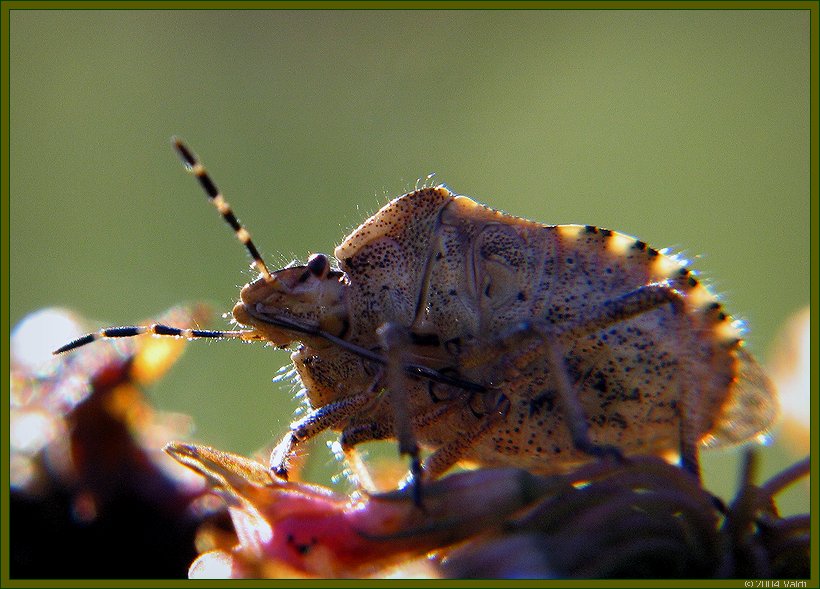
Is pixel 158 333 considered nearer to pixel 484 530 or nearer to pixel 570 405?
pixel 570 405

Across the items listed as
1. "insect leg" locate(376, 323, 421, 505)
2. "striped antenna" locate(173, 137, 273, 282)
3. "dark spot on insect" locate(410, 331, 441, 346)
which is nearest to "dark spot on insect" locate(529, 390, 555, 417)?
"dark spot on insect" locate(410, 331, 441, 346)

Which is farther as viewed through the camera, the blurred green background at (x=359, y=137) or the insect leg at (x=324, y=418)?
the blurred green background at (x=359, y=137)

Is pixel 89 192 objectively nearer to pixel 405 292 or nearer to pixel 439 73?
pixel 439 73

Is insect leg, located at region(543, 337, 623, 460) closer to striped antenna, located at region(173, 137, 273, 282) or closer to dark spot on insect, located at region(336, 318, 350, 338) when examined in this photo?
dark spot on insect, located at region(336, 318, 350, 338)

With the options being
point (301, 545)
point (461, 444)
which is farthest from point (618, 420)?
point (301, 545)

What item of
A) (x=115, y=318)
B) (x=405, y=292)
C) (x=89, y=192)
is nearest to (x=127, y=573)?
(x=405, y=292)

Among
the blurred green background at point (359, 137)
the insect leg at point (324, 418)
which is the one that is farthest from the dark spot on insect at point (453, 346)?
the blurred green background at point (359, 137)

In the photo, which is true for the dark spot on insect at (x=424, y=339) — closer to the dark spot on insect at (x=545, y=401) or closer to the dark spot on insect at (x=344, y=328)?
the dark spot on insect at (x=344, y=328)
